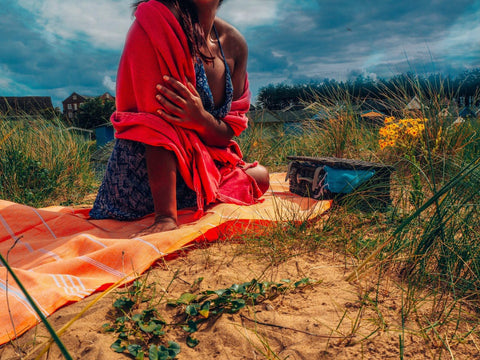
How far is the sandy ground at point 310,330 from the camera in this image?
1106 mm

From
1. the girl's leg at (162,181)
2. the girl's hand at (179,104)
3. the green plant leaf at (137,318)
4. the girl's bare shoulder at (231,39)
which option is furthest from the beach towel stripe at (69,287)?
the girl's bare shoulder at (231,39)

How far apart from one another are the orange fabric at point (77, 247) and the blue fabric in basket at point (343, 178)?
0.24 meters

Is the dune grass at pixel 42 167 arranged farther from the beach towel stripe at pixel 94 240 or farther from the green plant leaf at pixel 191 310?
the green plant leaf at pixel 191 310

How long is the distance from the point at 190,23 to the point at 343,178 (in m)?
1.59

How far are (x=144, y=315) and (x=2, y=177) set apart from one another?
325 centimetres

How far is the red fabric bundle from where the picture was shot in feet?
7.14

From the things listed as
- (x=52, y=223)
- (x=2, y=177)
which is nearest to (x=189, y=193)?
(x=52, y=223)

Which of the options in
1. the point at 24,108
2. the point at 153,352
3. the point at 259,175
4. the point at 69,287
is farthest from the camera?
the point at 24,108

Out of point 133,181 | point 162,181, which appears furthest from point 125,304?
point 133,181

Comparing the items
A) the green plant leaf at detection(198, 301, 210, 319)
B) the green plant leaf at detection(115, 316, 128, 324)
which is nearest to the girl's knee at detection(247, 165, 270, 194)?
the green plant leaf at detection(198, 301, 210, 319)

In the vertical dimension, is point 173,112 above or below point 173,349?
above

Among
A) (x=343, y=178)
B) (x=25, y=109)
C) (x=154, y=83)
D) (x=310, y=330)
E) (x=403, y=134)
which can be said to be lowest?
Answer: (x=310, y=330)

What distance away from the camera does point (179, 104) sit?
2252 millimetres

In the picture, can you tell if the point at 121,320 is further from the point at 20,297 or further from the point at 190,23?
the point at 190,23
